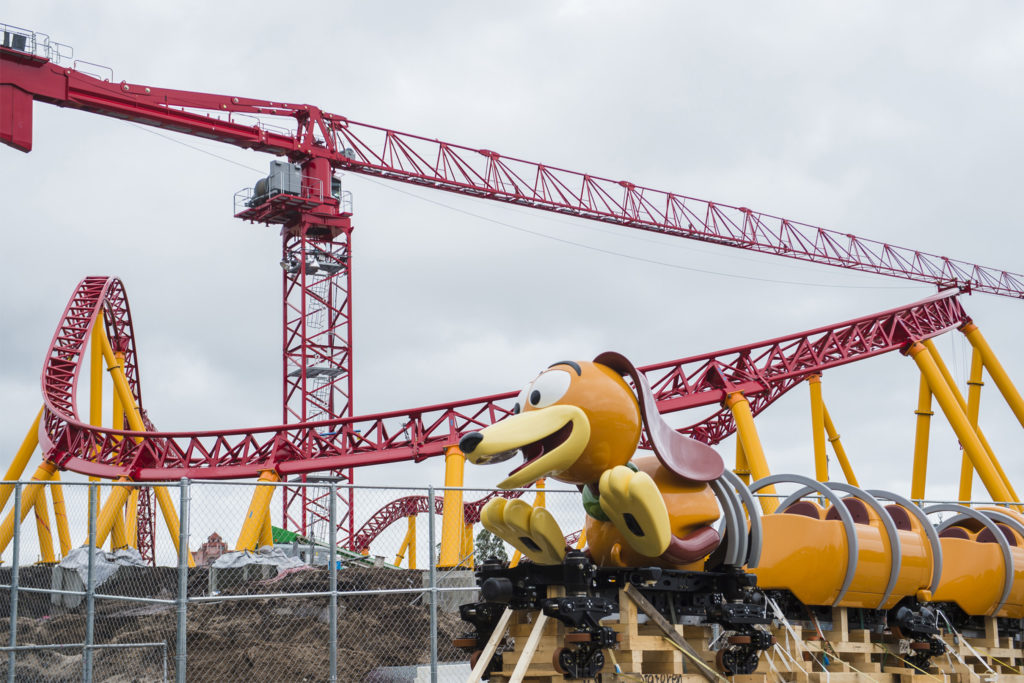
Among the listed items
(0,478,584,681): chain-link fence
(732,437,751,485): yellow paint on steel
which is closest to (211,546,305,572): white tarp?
(0,478,584,681): chain-link fence

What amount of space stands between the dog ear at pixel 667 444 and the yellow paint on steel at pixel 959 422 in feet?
49.9

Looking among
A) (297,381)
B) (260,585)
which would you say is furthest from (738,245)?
(260,585)

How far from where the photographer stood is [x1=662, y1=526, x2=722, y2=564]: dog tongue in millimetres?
8531

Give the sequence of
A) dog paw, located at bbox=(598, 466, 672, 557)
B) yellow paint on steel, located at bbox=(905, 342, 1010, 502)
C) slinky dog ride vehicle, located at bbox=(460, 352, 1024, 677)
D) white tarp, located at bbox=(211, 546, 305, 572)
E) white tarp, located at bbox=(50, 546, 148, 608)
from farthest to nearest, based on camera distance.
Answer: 1. yellow paint on steel, located at bbox=(905, 342, 1010, 502)
2. white tarp, located at bbox=(50, 546, 148, 608)
3. white tarp, located at bbox=(211, 546, 305, 572)
4. slinky dog ride vehicle, located at bbox=(460, 352, 1024, 677)
5. dog paw, located at bbox=(598, 466, 672, 557)

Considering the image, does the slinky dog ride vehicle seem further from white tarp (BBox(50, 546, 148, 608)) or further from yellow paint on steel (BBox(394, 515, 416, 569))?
yellow paint on steel (BBox(394, 515, 416, 569))

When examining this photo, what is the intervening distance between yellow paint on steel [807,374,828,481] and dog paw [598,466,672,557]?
15141 mm

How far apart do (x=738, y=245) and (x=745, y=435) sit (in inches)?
912

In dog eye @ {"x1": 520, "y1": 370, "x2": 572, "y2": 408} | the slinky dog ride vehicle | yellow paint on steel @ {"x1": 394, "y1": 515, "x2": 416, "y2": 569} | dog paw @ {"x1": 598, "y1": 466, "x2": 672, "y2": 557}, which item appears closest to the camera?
dog paw @ {"x1": 598, "y1": 466, "x2": 672, "y2": 557}

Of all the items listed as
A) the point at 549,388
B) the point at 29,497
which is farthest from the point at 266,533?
the point at 549,388

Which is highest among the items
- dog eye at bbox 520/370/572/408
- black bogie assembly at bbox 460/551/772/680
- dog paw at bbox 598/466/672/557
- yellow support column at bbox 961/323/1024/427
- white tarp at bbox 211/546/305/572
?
yellow support column at bbox 961/323/1024/427

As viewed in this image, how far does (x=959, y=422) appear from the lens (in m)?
22.7

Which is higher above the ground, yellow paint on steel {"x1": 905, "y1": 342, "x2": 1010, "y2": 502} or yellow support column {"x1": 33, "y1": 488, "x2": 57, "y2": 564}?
yellow paint on steel {"x1": 905, "y1": 342, "x2": 1010, "y2": 502}

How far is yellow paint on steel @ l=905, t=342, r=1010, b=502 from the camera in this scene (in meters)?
22.2

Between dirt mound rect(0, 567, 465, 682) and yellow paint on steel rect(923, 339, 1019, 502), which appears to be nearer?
dirt mound rect(0, 567, 465, 682)
